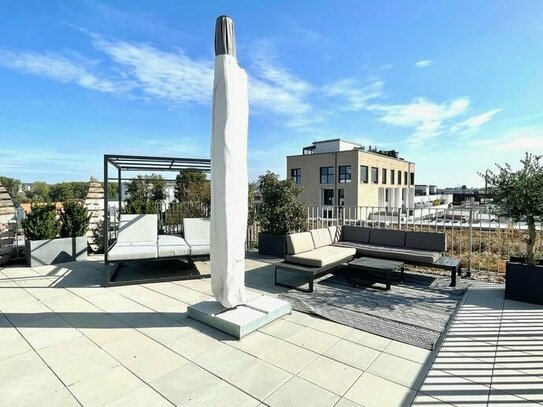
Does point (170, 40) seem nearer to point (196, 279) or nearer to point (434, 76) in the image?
point (196, 279)

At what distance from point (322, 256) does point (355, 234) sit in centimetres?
180

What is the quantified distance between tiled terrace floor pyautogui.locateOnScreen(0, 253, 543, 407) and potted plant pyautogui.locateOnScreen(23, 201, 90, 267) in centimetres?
239

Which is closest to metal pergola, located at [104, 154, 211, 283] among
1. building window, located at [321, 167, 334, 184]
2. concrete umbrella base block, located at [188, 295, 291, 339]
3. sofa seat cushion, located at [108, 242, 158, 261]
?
sofa seat cushion, located at [108, 242, 158, 261]

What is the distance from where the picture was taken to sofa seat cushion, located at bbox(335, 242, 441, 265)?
4.56 metres

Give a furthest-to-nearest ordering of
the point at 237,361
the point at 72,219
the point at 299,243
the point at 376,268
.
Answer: the point at 72,219 < the point at 299,243 < the point at 376,268 < the point at 237,361

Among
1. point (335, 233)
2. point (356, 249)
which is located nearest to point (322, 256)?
point (356, 249)

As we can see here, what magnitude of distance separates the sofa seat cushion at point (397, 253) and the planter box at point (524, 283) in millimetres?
959

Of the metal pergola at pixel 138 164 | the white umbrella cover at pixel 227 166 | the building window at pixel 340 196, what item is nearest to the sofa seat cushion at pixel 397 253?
the white umbrella cover at pixel 227 166

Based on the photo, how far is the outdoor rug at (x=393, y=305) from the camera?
2979mm

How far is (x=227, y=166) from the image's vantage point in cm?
288

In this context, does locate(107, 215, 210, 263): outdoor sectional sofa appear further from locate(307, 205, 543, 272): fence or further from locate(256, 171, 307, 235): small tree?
locate(307, 205, 543, 272): fence

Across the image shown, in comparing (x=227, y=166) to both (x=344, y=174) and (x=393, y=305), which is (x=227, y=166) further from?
(x=344, y=174)

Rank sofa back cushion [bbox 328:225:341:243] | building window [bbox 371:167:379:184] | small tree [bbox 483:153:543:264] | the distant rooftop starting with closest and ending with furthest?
small tree [bbox 483:153:543:264], sofa back cushion [bbox 328:225:341:243], building window [bbox 371:167:379:184], the distant rooftop

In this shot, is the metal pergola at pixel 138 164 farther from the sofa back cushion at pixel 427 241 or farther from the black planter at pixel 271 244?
the sofa back cushion at pixel 427 241
